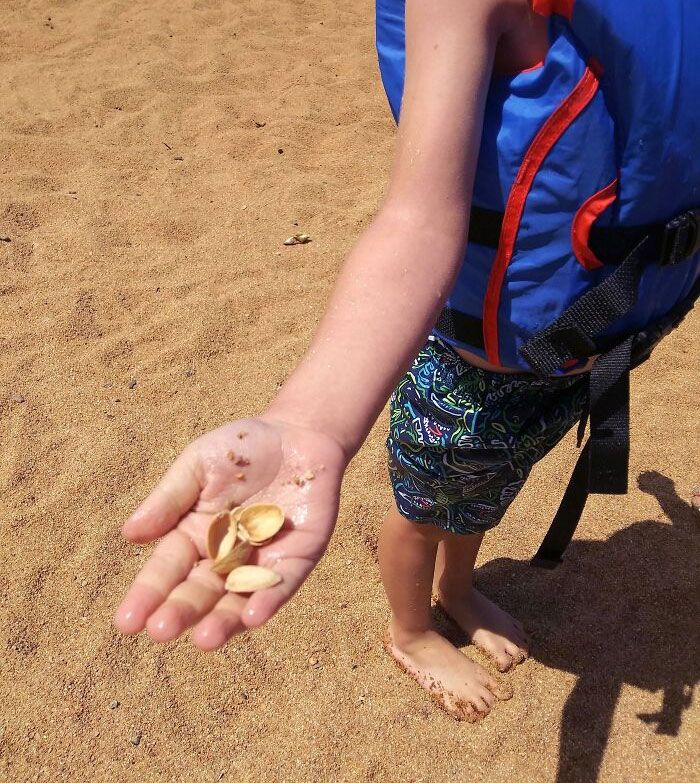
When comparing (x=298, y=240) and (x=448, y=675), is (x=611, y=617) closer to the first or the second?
(x=448, y=675)

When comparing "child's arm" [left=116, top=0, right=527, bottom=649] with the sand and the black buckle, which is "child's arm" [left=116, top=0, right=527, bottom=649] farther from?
A: the sand

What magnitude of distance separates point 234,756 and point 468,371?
112 centimetres

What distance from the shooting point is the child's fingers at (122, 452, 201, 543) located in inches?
37.6

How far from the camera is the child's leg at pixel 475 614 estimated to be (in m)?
2.02

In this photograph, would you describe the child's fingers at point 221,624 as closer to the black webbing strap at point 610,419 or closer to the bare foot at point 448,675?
the black webbing strap at point 610,419

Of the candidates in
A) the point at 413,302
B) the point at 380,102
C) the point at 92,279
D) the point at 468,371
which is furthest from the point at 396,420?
the point at 380,102

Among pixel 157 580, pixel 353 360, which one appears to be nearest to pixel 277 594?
pixel 157 580

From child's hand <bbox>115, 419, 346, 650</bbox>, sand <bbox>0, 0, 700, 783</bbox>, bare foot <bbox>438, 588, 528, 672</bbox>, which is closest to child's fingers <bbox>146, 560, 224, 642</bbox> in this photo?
child's hand <bbox>115, 419, 346, 650</bbox>

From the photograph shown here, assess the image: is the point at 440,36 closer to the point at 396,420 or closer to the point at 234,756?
the point at 396,420

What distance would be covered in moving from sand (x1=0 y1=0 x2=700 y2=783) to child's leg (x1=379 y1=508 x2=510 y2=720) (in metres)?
0.05

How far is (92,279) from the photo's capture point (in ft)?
10.5

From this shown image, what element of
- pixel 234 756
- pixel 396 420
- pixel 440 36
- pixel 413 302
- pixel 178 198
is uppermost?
pixel 440 36

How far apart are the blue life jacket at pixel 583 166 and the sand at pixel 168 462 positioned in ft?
3.61

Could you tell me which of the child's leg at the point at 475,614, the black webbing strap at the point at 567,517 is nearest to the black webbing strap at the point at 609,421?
the black webbing strap at the point at 567,517
